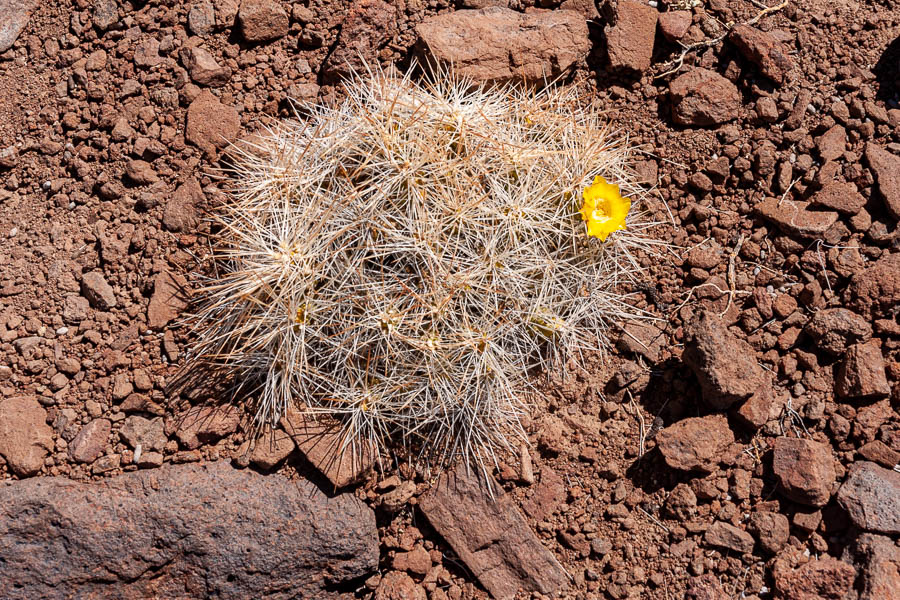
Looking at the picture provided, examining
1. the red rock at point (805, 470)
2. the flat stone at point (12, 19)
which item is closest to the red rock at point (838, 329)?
the red rock at point (805, 470)

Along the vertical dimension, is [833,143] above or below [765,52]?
below

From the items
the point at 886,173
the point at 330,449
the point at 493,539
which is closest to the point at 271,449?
the point at 330,449

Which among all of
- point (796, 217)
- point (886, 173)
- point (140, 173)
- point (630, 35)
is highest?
point (630, 35)

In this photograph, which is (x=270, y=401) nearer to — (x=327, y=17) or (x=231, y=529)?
(x=231, y=529)

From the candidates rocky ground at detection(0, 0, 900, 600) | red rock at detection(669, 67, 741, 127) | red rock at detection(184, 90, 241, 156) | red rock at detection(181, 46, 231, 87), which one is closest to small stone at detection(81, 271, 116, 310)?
rocky ground at detection(0, 0, 900, 600)

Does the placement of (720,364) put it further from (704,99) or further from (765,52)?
(765,52)

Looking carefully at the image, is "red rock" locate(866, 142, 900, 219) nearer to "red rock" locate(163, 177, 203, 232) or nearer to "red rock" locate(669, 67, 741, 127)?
"red rock" locate(669, 67, 741, 127)

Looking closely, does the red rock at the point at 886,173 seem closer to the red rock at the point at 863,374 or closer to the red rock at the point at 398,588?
the red rock at the point at 863,374
